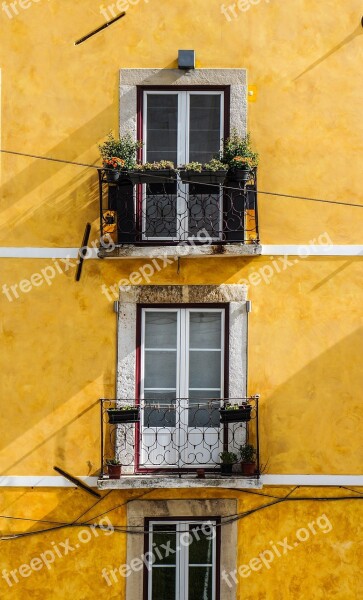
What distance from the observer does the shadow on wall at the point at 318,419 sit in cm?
1127

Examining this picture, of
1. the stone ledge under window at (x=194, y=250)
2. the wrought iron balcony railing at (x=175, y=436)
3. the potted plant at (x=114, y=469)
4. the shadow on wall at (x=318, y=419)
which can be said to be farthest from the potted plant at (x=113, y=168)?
the potted plant at (x=114, y=469)

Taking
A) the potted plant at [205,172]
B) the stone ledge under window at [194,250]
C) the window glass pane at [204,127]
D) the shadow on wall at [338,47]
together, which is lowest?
the stone ledge under window at [194,250]

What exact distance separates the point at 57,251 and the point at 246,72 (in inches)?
146

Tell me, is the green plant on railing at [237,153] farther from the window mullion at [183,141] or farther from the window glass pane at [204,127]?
the window mullion at [183,141]

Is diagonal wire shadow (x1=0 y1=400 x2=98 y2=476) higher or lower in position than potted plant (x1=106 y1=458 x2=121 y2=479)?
higher

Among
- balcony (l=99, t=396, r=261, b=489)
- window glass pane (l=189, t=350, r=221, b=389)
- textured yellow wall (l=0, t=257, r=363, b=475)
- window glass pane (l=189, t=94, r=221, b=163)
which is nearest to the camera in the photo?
balcony (l=99, t=396, r=261, b=489)

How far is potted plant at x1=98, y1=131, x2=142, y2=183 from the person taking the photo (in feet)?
36.3

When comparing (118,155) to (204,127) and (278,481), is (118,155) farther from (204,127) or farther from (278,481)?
(278,481)

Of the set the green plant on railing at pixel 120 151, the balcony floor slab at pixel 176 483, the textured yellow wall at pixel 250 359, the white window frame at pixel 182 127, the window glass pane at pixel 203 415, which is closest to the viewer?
the balcony floor slab at pixel 176 483

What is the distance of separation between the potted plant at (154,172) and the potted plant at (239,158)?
760 mm

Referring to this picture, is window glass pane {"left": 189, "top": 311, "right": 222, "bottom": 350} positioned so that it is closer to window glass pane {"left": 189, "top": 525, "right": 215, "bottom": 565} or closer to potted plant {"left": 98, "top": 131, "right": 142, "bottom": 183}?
potted plant {"left": 98, "top": 131, "right": 142, "bottom": 183}

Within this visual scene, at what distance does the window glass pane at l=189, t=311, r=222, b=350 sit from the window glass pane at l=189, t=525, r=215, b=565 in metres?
2.56

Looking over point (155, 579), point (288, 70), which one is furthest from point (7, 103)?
point (155, 579)

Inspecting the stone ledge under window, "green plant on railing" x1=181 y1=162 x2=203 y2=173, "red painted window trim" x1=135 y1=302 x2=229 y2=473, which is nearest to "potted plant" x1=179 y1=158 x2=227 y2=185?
"green plant on railing" x1=181 y1=162 x2=203 y2=173
